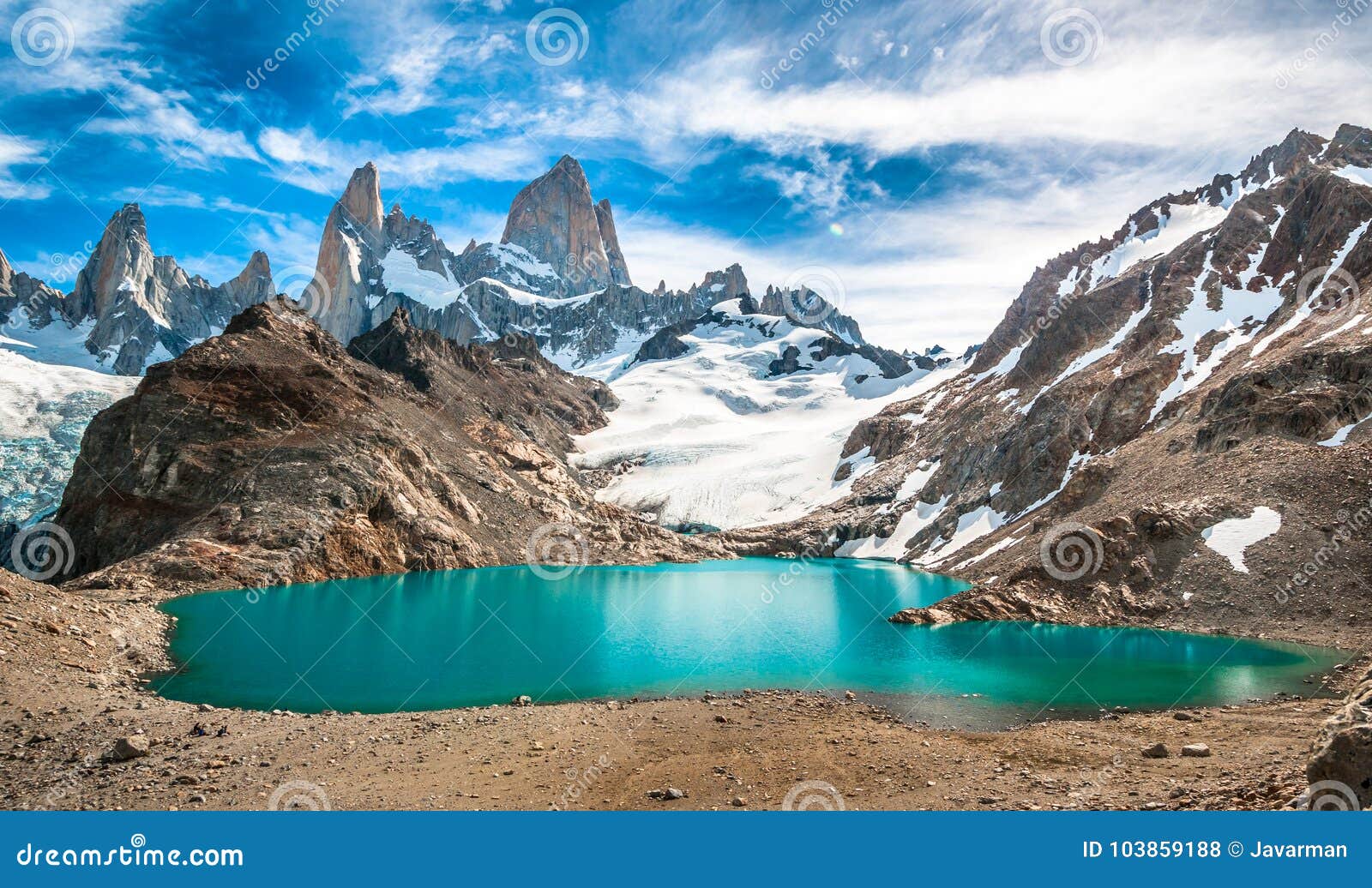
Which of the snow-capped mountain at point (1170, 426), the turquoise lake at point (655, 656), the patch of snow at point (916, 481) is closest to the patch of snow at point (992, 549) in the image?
the snow-capped mountain at point (1170, 426)

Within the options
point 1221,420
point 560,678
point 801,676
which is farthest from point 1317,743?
point 1221,420

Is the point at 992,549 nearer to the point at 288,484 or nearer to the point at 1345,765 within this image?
the point at 1345,765

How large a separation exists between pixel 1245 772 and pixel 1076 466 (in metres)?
67.8

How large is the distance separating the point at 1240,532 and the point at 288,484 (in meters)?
69.6

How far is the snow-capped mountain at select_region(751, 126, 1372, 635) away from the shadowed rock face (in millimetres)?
41489

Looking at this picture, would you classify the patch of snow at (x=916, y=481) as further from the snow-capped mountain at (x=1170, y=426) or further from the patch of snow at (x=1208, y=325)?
the patch of snow at (x=1208, y=325)

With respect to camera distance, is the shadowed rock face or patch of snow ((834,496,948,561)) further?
patch of snow ((834,496,948,561))

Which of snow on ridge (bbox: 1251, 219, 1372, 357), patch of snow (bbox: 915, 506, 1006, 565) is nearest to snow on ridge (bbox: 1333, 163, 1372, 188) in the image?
snow on ridge (bbox: 1251, 219, 1372, 357)

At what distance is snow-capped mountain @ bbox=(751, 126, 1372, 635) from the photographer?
42.2 metres

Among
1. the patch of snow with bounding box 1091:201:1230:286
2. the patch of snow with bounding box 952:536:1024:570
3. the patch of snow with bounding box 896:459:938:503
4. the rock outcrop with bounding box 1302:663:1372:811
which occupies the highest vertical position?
the patch of snow with bounding box 1091:201:1230:286

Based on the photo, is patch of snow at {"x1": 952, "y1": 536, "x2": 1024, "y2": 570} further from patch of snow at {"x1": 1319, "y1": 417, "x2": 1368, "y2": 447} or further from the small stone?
the small stone

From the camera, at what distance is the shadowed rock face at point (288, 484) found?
186 ft

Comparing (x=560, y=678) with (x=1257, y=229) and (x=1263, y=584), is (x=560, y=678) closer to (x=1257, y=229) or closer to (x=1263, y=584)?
(x=1263, y=584)

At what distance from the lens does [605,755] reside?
1723 centimetres
